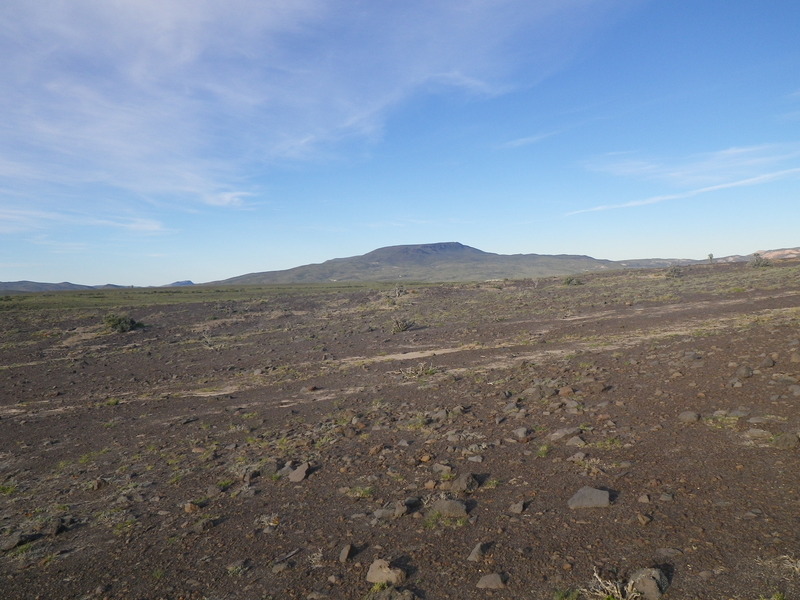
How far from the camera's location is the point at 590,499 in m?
6.15

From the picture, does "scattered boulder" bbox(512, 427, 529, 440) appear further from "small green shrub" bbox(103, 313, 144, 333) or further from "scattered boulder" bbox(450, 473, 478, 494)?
"small green shrub" bbox(103, 313, 144, 333)

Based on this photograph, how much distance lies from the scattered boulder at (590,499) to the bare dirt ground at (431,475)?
9 cm

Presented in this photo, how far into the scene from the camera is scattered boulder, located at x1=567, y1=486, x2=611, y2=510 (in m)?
6.06

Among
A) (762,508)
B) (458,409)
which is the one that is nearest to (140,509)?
(458,409)

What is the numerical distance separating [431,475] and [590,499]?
2511 millimetres

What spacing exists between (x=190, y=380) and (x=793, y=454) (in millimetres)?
18762

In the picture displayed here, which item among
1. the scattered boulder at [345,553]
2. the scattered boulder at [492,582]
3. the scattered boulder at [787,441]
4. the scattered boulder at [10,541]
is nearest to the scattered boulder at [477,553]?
the scattered boulder at [492,582]

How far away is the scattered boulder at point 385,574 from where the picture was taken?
5156 mm

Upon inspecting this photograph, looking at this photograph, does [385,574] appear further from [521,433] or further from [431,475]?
[521,433]

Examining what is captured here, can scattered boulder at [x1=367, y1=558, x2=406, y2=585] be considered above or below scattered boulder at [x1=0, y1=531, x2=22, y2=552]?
Answer: above

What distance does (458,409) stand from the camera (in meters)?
10.8

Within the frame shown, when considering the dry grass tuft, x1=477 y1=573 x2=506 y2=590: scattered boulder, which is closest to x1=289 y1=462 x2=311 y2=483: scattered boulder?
x1=477 y1=573 x2=506 y2=590: scattered boulder

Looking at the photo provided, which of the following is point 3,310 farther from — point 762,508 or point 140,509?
point 762,508

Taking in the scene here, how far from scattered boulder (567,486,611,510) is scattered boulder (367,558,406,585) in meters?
2.43
